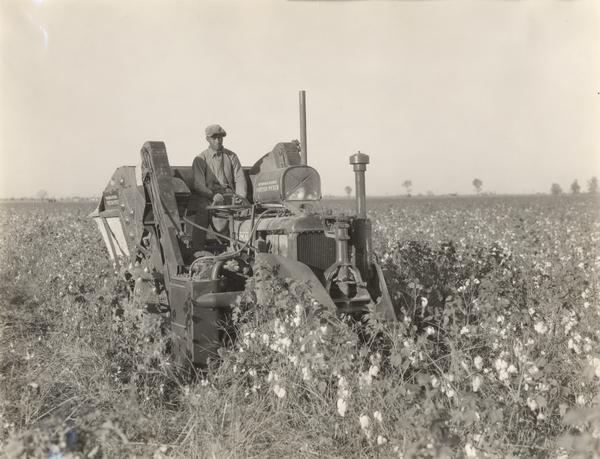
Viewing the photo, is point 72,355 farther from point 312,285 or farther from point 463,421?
point 463,421

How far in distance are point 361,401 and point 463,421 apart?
2.66 feet

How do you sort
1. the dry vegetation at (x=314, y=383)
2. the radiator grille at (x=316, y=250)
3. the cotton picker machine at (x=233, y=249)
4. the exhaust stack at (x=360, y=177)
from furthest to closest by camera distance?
1. the exhaust stack at (x=360, y=177)
2. the radiator grille at (x=316, y=250)
3. the cotton picker machine at (x=233, y=249)
4. the dry vegetation at (x=314, y=383)

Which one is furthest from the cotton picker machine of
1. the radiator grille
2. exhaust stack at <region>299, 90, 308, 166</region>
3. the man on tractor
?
exhaust stack at <region>299, 90, 308, 166</region>

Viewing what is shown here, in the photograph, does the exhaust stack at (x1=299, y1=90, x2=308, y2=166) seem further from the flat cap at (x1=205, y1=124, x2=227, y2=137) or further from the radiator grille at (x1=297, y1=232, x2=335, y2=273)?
the radiator grille at (x1=297, y1=232, x2=335, y2=273)

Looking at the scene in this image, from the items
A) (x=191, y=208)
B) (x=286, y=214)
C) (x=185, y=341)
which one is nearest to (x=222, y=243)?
(x=191, y=208)

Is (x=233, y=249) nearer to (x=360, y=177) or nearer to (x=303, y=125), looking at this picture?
(x=360, y=177)

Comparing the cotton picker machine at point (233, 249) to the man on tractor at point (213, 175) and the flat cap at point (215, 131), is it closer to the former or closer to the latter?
the man on tractor at point (213, 175)

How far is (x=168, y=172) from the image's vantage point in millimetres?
6238

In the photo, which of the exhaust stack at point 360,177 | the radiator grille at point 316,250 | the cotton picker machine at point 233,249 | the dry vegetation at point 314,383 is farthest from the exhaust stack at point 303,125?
the dry vegetation at point 314,383

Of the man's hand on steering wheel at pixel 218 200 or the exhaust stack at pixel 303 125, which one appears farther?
the exhaust stack at pixel 303 125

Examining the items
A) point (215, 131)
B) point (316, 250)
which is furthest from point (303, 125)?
point (316, 250)

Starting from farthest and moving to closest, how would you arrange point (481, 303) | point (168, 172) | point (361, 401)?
point (168, 172) → point (481, 303) → point (361, 401)

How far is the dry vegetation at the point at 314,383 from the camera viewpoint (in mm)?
3455

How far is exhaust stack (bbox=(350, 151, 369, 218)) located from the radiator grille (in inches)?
16.6
